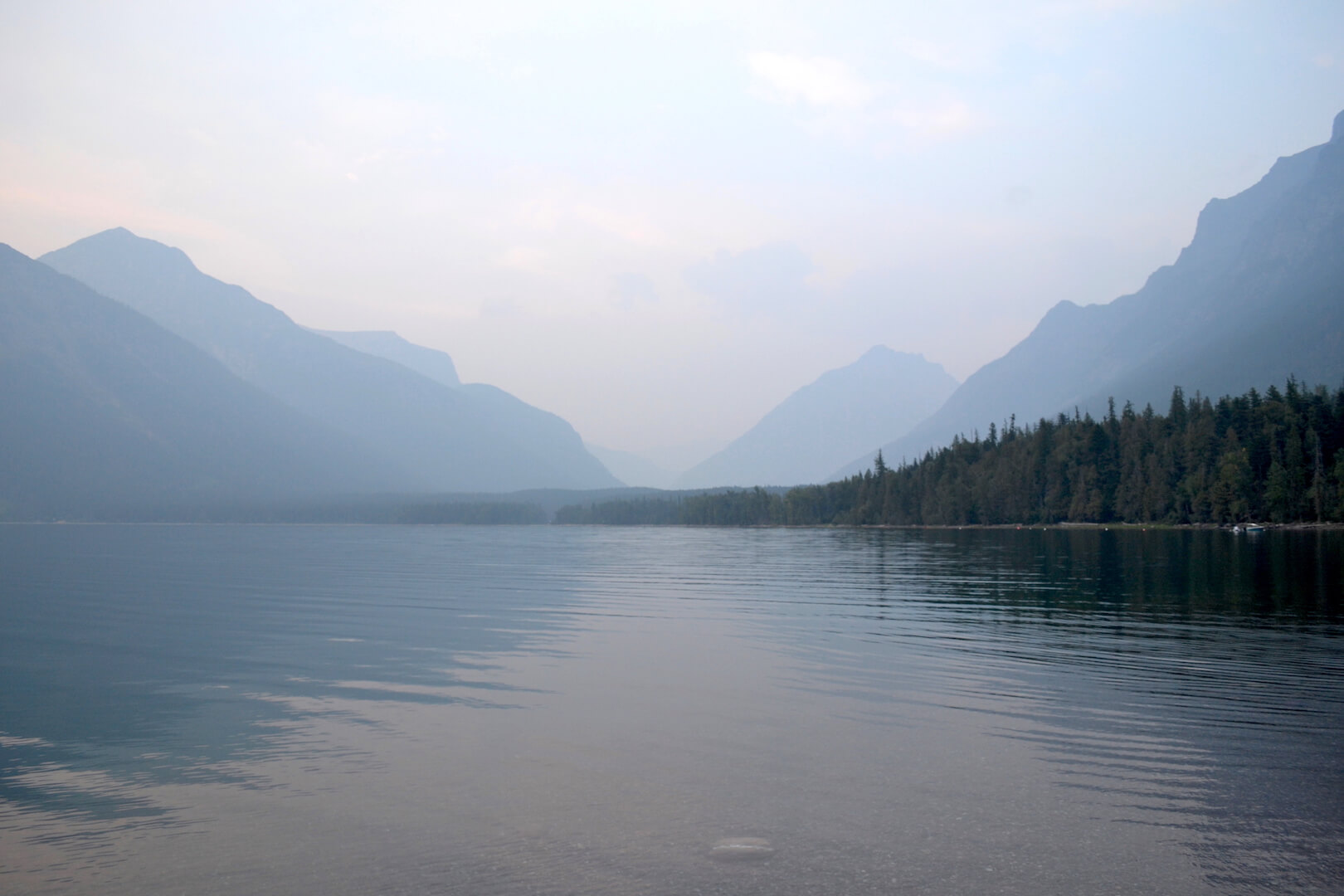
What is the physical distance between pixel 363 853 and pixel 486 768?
498 centimetres

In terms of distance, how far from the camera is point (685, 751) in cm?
2120

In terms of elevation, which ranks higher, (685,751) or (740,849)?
(740,849)

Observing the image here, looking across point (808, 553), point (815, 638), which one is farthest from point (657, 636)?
point (808, 553)

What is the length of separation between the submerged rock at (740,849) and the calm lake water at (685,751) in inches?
9.3

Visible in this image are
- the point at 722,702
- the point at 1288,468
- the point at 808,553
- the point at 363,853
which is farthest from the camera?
the point at 1288,468

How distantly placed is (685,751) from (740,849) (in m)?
6.38

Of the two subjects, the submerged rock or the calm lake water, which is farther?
the submerged rock

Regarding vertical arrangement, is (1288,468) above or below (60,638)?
above

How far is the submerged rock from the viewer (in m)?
14.6

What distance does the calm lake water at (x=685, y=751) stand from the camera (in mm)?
14359

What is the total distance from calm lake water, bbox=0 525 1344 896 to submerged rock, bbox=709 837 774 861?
236 mm

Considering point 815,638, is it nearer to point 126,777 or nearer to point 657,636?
point 657,636

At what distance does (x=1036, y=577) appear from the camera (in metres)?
68.6

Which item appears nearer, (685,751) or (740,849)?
(740,849)
